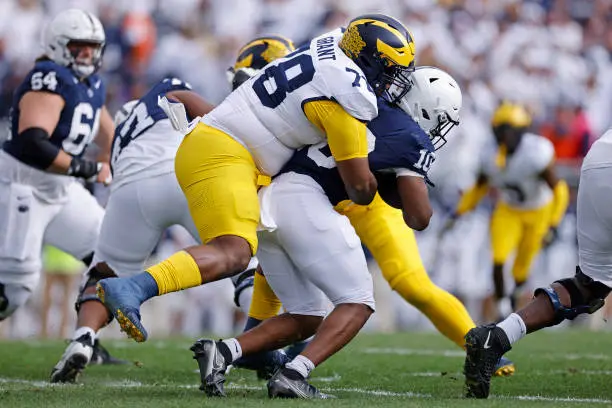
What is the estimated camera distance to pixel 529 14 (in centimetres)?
1370

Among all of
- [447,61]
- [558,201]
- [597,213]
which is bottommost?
[558,201]

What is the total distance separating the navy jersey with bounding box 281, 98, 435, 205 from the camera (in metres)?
4.21

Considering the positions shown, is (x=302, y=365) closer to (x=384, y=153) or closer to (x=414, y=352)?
(x=384, y=153)

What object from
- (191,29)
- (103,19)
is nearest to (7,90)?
(103,19)

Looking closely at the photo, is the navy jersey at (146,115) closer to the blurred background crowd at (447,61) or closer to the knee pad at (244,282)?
the knee pad at (244,282)

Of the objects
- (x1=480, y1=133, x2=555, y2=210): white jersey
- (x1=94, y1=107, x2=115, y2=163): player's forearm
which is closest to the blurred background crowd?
(x1=480, y1=133, x2=555, y2=210): white jersey

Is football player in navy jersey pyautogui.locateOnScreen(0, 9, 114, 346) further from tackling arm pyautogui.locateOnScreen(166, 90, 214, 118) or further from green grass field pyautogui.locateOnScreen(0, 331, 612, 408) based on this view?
tackling arm pyautogui.locateOnScreen(166, 90, 214, 118)

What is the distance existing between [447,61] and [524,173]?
3562mm

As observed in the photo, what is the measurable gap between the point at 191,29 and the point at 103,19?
1.02m

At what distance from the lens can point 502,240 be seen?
959cm

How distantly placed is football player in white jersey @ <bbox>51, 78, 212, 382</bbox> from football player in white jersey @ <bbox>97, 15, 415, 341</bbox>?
30.6 inches

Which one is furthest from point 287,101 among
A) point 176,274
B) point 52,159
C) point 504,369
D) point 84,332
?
point 504,369

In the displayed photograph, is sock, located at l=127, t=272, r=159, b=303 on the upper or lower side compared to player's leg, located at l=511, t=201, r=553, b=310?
upper

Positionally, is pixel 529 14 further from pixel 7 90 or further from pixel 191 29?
pixel 7 90
